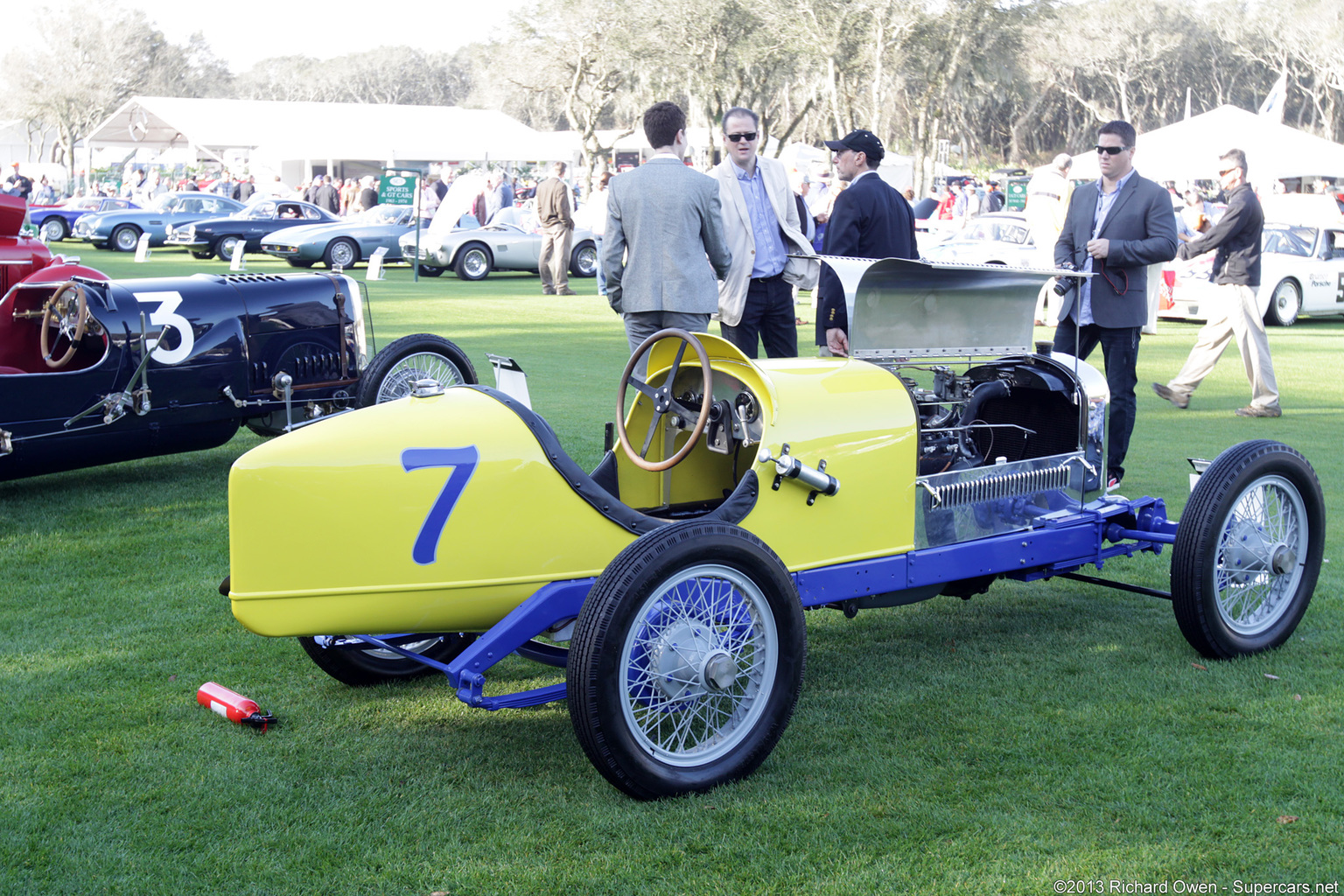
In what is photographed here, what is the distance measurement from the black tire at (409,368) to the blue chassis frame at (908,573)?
3005 millimetres

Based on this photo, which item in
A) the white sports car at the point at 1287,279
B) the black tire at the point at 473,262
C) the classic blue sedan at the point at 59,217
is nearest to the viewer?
the white sports car at the point at 1287,279

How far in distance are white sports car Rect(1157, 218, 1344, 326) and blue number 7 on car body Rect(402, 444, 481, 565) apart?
45.8 ft

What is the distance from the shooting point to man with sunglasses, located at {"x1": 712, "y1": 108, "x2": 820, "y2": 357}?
245 inches

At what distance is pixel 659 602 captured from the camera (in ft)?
10.2

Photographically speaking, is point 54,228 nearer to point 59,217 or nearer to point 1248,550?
point 59,217

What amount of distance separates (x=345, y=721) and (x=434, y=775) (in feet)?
1.69

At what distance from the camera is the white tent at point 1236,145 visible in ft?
88.9

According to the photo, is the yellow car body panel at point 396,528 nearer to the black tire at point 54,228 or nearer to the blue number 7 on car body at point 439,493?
the blue number 7 on car body at point 439,493

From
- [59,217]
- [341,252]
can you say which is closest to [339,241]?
[341,252]

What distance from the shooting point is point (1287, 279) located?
50.7 feet

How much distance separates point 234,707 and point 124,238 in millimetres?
25526

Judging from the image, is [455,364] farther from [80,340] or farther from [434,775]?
[434,775]

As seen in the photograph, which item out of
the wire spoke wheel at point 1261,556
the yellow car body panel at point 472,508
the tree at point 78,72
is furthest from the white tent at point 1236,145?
the tree at point 78,72

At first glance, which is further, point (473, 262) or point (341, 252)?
point (341, 252)
